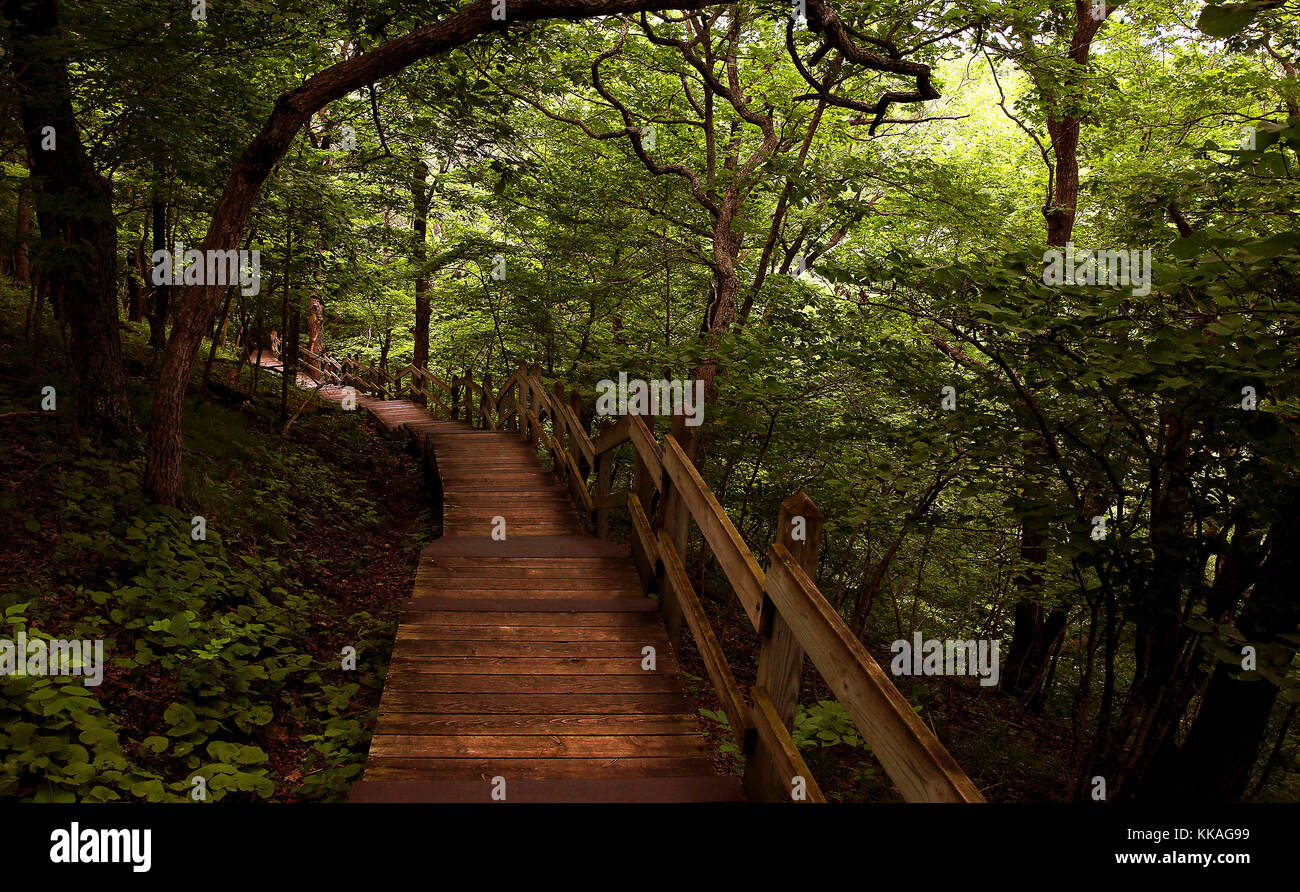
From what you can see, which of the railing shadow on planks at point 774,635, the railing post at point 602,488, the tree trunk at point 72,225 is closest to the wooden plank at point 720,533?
the railing shadow on planks at point 774,635

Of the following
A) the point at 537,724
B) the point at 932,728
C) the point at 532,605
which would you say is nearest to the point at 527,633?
the point at 532,605

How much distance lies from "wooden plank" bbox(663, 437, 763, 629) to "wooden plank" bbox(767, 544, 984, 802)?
1.16 feet

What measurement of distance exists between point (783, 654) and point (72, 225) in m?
7.95

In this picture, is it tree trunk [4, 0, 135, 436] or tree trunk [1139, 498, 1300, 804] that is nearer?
tree trunk [1139, 498, 1300, 804]

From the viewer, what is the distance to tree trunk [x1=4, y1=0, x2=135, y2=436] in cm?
590

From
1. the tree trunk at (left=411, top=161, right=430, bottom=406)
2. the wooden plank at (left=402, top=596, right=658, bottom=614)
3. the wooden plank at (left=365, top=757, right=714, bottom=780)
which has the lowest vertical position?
the wooden plank at (left=365, top=757, right=714, bottom=780)

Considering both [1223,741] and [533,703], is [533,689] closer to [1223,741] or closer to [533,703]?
[533,703]

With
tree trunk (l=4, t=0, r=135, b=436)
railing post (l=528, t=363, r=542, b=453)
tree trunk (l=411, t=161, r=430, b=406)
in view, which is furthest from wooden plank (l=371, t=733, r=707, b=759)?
tree trunk (l=411, t=161, r=430, b=406)

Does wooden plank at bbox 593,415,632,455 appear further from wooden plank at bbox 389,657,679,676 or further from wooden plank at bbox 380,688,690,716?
wooden plank at bbox 380,688,690,716

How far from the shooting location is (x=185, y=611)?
5.32m

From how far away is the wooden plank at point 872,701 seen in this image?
76.5 inches

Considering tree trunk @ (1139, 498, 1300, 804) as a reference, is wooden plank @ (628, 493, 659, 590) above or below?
above

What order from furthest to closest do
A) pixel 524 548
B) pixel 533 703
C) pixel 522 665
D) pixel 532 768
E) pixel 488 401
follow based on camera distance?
pixel 488 401 < pixel 524 548 < pixel 522 665 < pixel 533 703 < pixel 532 768
